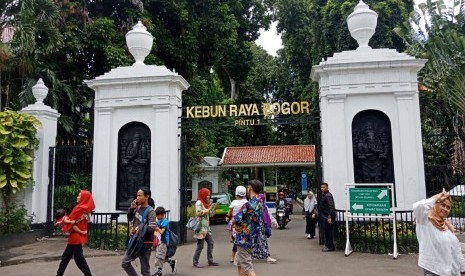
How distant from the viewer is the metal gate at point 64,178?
12133 mm

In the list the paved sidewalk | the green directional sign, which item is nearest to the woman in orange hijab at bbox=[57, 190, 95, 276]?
the paved sidewalk

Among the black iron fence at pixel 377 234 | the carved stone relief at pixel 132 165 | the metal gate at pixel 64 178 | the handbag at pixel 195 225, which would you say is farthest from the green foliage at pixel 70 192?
the black iron fence at pixel 377 234

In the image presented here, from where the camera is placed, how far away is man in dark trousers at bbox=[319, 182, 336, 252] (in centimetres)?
923

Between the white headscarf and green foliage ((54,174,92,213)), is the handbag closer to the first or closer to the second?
the white headscarf

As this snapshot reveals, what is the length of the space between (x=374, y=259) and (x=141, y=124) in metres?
6.68

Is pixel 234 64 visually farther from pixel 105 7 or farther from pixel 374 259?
pixel 374 259

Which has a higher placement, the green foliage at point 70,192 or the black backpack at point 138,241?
the green foliage at point 70,192

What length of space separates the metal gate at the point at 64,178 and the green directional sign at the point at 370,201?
733 cm

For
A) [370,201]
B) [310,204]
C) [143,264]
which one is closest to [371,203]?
[370,201]

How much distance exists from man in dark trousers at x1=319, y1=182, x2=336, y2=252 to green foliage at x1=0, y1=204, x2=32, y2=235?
25.7 ft

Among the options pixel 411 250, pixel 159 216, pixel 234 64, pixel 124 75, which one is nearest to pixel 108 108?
pixel 124 75

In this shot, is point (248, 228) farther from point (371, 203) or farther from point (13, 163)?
point (13, 163)

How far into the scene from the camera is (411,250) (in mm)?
8875

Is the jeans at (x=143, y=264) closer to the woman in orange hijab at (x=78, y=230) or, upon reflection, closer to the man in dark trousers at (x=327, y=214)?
the woman in orange hijab at (x=78, y=230)
